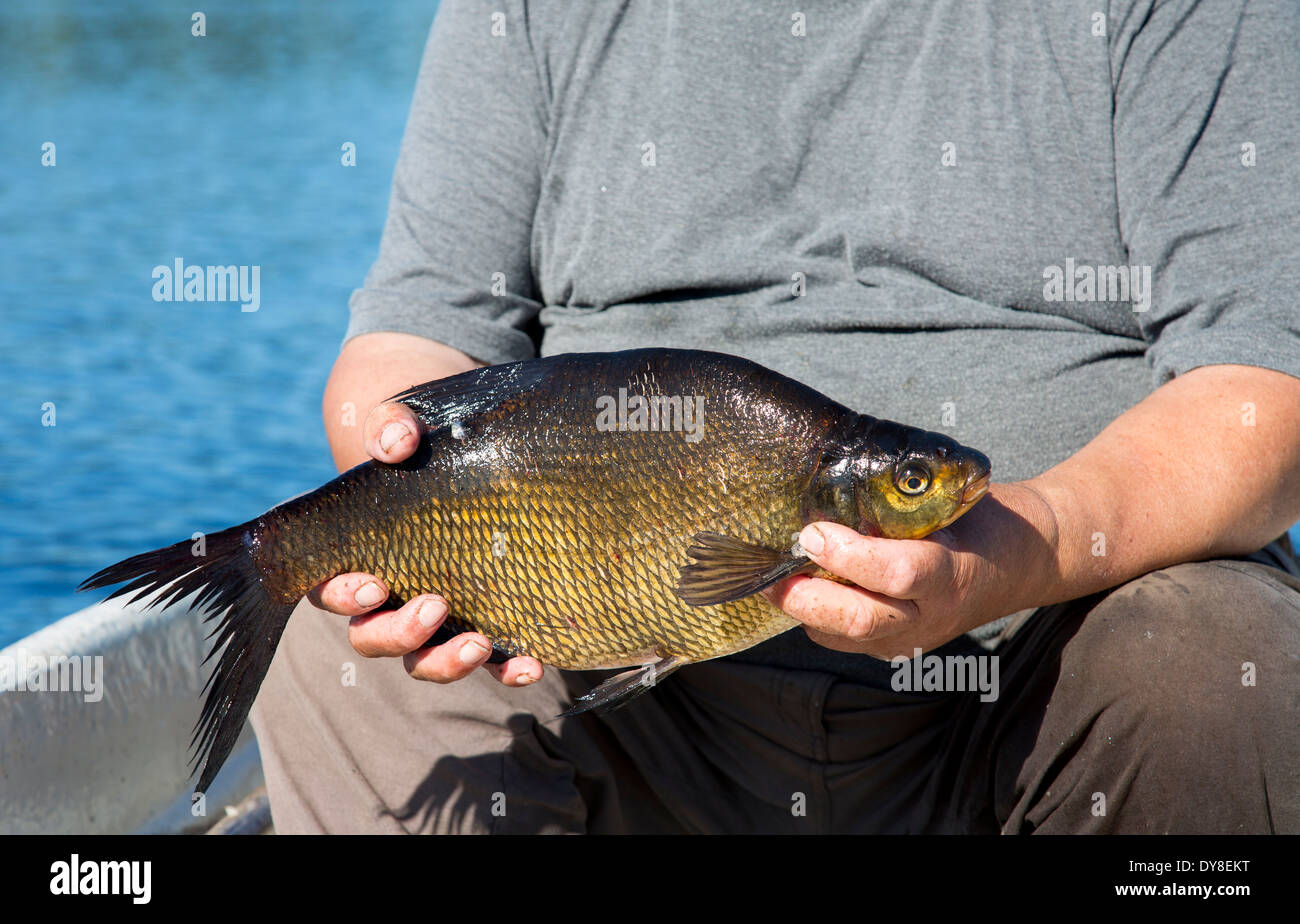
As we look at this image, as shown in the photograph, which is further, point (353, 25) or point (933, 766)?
point (353, 25)

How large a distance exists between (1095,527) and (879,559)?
479 mm

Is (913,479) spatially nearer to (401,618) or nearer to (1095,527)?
(1095,527)

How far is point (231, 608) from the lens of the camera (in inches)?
78.4

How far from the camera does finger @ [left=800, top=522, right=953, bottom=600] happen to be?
68.7 inches

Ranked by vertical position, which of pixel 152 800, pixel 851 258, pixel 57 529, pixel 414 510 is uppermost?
pixel 851 258

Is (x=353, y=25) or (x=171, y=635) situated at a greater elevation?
(x=353, y=25)

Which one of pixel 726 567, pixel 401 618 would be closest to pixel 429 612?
pixel 401 618

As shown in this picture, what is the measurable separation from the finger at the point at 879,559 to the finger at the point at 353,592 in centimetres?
67

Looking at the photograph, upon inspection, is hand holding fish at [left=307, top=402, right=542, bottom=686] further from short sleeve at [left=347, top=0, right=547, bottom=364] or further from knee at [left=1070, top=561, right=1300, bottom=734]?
knee at [left=1070, top=561, right=1300, bottom=734]

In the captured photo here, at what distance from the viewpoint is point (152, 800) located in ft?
10.5

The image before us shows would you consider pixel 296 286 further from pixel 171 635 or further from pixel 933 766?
pixel 933 766
